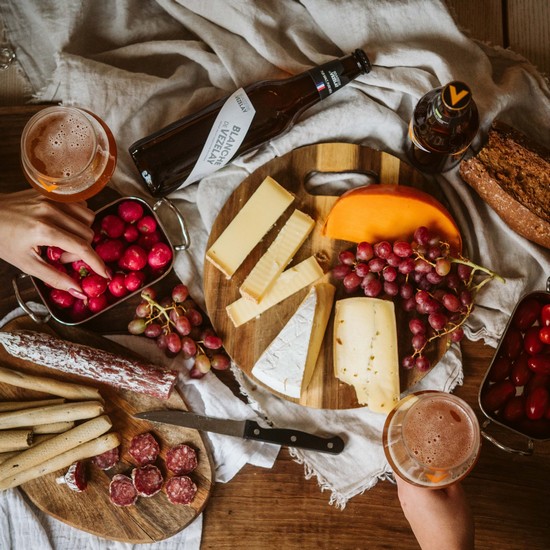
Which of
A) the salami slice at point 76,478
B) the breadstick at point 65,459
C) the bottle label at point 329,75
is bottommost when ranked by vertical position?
the salami slice at point 76,478

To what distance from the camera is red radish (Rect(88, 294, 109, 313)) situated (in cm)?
124

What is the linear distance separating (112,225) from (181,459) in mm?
520

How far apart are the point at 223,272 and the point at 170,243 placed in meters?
0.13

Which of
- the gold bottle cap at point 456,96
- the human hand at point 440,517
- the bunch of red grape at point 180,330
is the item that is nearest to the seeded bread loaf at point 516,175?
the gold bottle cap at point 456,96

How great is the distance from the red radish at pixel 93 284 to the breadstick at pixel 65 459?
1.01 feet

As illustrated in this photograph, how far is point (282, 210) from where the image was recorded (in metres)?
1.29

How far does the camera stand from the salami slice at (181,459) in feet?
4.18

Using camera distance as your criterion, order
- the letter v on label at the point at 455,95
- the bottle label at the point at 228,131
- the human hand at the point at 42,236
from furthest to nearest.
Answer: the bottle label at the point at 228,131
the human hand at the point at 42,236
the letter v on label at the point at 455,95

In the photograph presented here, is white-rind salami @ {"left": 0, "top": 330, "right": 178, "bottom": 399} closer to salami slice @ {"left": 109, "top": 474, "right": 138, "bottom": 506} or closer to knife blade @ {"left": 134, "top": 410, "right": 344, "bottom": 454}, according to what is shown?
knife blade @ {"left": 134, "top": 410, "right": 344, "bottom": 454}

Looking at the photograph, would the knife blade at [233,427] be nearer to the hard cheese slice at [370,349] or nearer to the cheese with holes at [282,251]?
the hard cheese slice at [370,349]

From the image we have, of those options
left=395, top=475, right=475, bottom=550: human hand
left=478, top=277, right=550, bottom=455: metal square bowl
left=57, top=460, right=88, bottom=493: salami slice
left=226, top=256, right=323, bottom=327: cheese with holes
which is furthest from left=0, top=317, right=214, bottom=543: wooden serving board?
left=478, top=277, right=550, bottom=455: metal square bowl

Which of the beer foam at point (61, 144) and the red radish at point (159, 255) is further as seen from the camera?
the red radish at point (159, 255)

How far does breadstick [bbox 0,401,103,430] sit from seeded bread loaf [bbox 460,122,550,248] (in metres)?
0.95

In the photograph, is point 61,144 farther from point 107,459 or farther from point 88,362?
point 107,459
